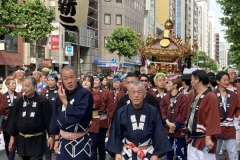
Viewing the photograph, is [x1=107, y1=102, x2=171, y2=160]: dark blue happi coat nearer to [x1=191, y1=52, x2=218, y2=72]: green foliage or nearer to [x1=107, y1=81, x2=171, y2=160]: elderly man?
[x1=107, y1=81, x2=171, y2=160]: elderly man

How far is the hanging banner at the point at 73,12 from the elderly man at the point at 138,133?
264 inches

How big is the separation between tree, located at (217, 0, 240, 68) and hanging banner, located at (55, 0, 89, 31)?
1802 cm

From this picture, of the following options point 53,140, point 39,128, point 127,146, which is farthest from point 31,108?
point 127,146

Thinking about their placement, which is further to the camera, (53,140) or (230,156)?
(230,156)

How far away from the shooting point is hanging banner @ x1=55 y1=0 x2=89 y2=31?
12.1m

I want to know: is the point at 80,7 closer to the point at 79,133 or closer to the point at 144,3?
the point at 79,133

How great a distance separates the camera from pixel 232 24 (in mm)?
29172

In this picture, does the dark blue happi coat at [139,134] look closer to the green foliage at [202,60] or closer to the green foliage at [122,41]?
the green foliage at [122,41]

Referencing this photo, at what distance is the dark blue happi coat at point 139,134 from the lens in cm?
567

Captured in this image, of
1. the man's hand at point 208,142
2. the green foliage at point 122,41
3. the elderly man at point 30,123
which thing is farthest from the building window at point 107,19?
the man's hand at point 208,142

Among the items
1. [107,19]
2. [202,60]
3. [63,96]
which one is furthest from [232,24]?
[202,60]

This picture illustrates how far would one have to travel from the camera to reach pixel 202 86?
7.07m

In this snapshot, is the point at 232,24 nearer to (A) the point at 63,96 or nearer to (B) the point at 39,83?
(B) the point at 39,83

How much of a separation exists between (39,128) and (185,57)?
1572 cm
